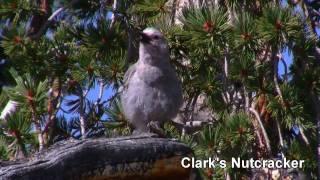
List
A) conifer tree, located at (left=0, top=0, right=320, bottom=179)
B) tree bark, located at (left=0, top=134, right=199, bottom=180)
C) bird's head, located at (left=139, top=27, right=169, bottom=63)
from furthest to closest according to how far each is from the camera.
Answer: bird's head, located at (left=139, top=27, right=169, bottom=63), conifer tree, located at (left=0, top=0, right=320, bottom=179), tree bark, located at (left=0, top=134, right=199, bottom=180)

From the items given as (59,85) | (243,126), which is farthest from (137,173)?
(59,85)

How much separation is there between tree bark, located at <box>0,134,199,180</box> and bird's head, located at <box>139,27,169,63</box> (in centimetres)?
142

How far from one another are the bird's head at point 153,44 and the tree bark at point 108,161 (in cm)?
142

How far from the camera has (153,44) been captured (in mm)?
4520

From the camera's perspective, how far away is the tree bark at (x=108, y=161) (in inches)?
101

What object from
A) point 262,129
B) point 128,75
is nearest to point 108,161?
point 262,129

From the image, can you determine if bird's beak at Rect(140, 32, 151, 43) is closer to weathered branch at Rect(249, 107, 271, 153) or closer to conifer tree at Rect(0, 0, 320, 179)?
conifer tree at Rect(0, 0, 320, 179)

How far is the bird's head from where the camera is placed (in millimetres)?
4426

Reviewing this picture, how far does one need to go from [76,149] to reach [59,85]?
1.67 metres

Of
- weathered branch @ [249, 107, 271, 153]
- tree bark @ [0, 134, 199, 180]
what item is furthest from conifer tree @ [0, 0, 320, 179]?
tree bark @ [0, 134, 199, 180]

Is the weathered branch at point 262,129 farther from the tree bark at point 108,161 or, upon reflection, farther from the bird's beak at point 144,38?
the tree bark at point 108,161

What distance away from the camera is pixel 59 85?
4.30 meters

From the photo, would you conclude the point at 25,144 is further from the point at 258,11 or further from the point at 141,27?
the point at 258,11

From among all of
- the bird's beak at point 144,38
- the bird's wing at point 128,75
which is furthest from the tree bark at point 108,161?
the bird's beak at point 144,38
